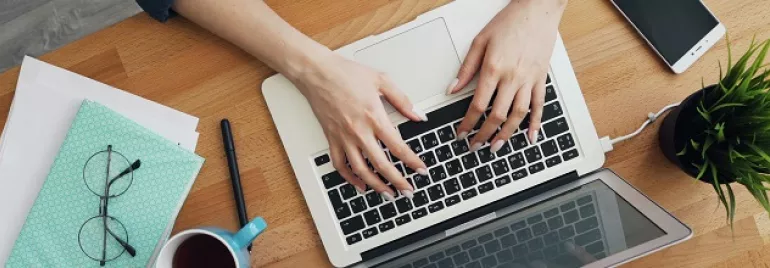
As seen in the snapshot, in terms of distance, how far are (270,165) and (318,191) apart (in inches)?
2.9

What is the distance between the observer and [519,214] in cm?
73

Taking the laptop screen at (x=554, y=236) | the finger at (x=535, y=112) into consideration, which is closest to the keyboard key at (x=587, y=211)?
the laptop screen at (x=554, y=236)

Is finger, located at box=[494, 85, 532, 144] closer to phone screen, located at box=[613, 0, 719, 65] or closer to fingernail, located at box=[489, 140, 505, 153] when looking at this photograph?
fingernail, located at box=[489, 140, 505, 153]

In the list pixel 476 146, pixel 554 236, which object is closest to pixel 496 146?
pixel 476 146

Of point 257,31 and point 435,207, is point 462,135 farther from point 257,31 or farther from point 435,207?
point 257,31

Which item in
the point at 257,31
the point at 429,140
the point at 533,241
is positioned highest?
the point at 257,31

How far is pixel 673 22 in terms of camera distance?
75 centimetres

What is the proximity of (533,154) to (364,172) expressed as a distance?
0.21 metres

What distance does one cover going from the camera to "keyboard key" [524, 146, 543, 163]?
2.44 feet

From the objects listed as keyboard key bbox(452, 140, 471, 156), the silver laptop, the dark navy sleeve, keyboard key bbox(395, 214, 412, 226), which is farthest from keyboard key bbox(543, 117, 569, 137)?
the dark navy sleeve

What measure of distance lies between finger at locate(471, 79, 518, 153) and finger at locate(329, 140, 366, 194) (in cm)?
15

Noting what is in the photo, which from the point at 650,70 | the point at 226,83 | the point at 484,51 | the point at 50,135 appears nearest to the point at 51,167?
the point at 50,135

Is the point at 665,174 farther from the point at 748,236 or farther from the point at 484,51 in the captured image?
the point at 484,51

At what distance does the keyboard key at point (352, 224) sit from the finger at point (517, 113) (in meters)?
0.19
